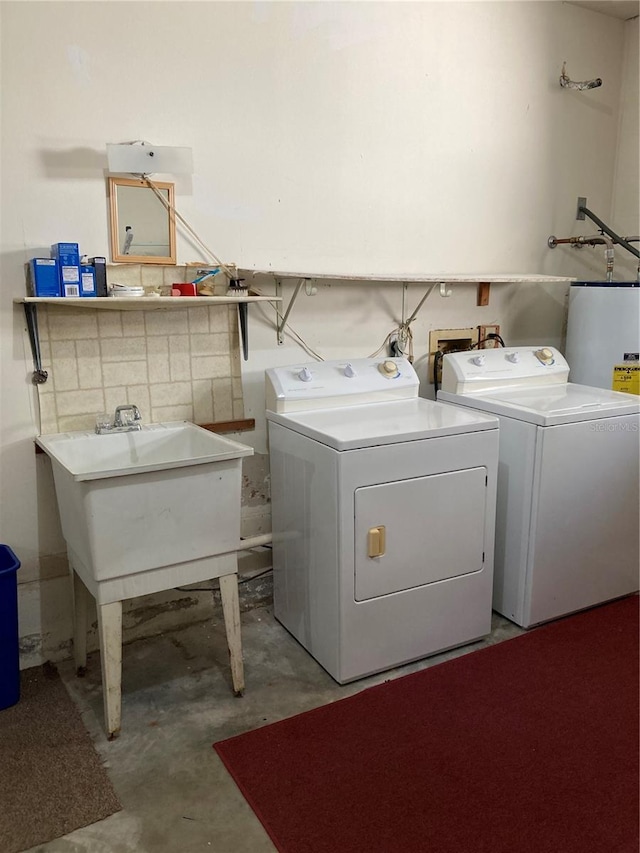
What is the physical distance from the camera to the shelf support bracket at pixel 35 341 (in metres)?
2.11

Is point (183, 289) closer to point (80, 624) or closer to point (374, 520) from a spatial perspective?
point (374, 520)

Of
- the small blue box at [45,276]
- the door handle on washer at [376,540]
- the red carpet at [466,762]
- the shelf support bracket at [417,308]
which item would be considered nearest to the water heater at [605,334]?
the shelf support bracket at [417,308]

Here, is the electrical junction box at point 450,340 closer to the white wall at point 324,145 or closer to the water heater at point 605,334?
the white wall at point 324,145

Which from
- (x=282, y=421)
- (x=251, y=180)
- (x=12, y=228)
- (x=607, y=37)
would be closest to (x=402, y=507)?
(x=282, y=421)

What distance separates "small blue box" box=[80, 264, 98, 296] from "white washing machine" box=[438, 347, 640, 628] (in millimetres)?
1441

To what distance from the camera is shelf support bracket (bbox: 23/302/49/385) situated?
2106 millimetres

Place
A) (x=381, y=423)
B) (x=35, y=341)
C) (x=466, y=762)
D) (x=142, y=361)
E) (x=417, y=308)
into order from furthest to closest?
(x=417, y=308) → (x=142, y=361) → (x=381, y=423) → (x=35, y=341) → (x=466, y=762)

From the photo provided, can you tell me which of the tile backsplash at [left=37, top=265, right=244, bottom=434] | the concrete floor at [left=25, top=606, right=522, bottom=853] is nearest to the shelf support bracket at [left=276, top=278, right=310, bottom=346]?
the tile backsplash at [left=37, top=265, right=244, bottom=434]

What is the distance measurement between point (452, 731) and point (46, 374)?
1708 millimetres

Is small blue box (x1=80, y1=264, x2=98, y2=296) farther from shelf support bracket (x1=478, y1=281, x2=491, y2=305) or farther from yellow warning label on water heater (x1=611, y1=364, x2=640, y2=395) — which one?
yellow warning label on water heater (x1=611, y1=364, x2=640, y2=395)

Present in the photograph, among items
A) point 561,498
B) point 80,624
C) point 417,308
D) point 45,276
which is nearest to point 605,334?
point 417,308

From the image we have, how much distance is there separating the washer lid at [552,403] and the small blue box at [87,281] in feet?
4.79

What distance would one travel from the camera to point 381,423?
2.26 m

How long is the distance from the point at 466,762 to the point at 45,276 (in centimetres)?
188
